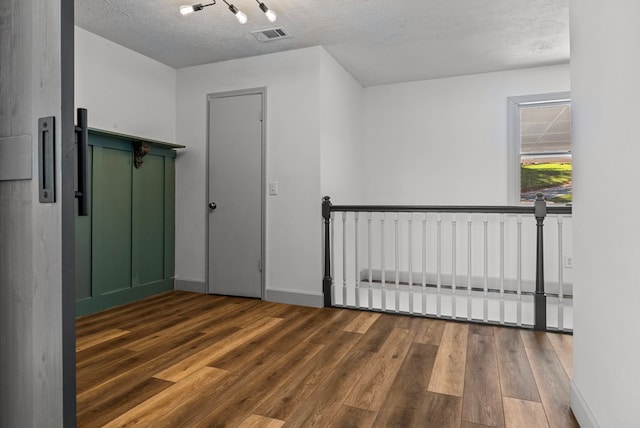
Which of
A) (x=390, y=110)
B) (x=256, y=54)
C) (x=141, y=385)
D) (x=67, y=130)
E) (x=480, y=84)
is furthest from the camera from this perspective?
(x=390, y=110)

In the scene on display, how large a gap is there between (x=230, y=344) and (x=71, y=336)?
1.68 metres

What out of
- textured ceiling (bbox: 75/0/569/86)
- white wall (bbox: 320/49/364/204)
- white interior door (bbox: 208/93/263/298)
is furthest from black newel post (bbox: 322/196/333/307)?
textured ceiling (bbox: 75/0/569/86)

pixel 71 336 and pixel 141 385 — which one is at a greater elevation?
pixel 71 336

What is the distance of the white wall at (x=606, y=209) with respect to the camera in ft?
3.73

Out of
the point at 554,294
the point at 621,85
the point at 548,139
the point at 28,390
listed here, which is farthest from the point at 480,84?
the point at 28,390

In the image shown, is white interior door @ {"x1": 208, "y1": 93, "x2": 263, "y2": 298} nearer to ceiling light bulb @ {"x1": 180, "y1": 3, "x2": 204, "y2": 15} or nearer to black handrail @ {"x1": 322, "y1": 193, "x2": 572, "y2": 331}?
black handrail @ {"x1": 322, "y1": 193, "x2": 572, "y2": 331}

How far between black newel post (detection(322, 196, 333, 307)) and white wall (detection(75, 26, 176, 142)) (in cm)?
195

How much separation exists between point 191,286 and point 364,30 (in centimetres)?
307

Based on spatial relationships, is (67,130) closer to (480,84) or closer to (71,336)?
(71,336)

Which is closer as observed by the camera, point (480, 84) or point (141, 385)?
point (141, 385)

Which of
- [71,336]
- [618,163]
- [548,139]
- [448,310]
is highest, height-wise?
[548,139]

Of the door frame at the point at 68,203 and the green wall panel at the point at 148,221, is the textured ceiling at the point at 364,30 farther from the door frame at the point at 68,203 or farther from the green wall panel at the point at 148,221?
the door frame at the point at 68,203

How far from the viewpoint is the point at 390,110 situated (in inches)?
200

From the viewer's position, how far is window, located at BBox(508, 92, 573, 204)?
449 cm
